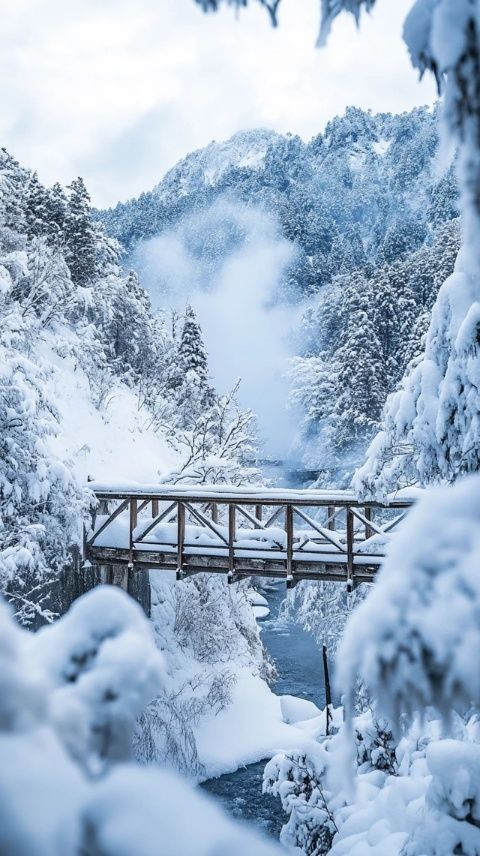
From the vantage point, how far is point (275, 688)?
17.1 metres

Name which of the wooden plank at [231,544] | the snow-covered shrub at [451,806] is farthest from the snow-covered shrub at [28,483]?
the snow-covered shrub at [451,806]

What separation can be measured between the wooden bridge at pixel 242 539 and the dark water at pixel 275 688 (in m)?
4.23

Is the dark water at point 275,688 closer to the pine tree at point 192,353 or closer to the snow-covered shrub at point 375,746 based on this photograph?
the snow-covered shrub at point 375,746

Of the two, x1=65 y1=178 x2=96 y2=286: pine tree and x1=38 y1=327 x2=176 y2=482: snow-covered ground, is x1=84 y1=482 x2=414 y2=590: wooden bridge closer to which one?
x1=38 y1=327 x2=176 y2=482: snow-covered ground

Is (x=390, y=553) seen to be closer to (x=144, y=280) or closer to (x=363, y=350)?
(x=363, y=350)

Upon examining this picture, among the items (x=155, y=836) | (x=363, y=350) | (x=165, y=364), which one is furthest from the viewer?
(x=165, y=364)

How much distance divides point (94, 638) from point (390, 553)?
816mm

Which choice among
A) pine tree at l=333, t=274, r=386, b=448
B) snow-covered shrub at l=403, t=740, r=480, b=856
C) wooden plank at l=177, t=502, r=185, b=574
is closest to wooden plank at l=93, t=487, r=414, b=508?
wooden plank at l=177, t=502, r=185, b=574

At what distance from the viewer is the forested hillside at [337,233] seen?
31.5m

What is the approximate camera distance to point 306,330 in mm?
51469

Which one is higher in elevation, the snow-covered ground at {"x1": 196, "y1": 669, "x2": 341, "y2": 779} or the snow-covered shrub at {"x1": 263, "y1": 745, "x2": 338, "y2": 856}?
the snow-covered shrub at {"x1": 263, "y1": 745, "x2": 338, "y2": 856}

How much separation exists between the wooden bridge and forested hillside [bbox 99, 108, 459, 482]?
18023 mm

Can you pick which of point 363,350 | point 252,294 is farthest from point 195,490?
point 252,294

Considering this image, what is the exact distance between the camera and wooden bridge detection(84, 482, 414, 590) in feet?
32.7
